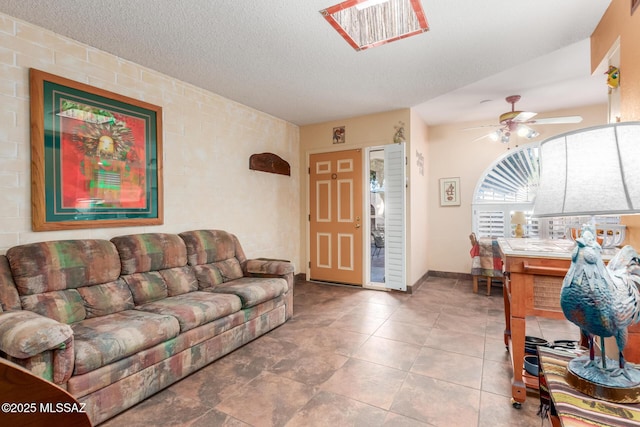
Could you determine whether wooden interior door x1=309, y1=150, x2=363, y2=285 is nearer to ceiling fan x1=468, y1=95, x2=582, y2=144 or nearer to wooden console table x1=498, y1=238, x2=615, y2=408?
ceiling fan x1=468, y1=95, x2=582, y2=144

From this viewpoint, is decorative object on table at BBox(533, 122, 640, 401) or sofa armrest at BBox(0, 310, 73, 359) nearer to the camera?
decorative object on table at BBox(533, 122, 640, 401)

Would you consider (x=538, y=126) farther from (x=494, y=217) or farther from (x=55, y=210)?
(x=55, y=210)

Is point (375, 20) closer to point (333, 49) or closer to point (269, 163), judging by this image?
point (333, 49)

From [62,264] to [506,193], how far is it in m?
5.57

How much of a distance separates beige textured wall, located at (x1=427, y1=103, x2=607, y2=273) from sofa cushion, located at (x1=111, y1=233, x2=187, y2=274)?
4116 mm

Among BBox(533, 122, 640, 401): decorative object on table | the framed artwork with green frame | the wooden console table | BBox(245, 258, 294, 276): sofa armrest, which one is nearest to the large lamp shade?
BBox(533, 122, 640, 401): decorative object on table

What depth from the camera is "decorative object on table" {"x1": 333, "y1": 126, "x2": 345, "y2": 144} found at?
4.82 metres

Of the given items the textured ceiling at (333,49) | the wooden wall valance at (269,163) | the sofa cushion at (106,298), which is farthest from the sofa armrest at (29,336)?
the wooden wall valance at (269,163)

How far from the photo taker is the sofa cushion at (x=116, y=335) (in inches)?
66.4

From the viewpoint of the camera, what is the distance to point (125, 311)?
2.33 metres

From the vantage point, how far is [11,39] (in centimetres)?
217

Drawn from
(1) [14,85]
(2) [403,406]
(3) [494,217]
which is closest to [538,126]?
(3) [494,217]

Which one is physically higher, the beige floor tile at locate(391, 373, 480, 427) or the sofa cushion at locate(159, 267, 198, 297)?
the sofa cushion at locate(159, 267, 198, 297)

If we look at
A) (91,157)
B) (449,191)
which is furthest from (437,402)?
(449,191)
